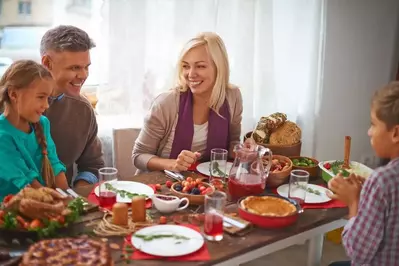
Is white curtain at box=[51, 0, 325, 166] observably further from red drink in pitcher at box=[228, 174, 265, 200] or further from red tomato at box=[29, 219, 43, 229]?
red tomato at box=[29, 219, 43, 229]

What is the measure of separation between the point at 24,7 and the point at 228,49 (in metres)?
1.18

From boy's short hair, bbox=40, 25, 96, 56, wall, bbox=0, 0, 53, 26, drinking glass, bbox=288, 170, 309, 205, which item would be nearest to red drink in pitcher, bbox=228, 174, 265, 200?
drinking glass, bbox=288, 170, 309, 205

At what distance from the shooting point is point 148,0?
2656 mm

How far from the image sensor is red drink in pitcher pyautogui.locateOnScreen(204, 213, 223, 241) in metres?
1.54

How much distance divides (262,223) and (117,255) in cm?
50

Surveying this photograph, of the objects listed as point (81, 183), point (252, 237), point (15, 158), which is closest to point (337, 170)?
point (252, 237)

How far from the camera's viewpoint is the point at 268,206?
1.72 metres

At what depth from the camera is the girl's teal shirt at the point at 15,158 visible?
1.74m

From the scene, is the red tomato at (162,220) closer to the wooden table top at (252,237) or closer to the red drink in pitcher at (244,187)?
the wooden table top at (252,237)

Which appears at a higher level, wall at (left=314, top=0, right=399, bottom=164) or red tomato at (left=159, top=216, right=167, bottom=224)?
wall at (left=314, top=0, right=399, bottom=164)

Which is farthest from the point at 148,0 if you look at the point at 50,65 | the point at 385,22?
the point at 385,22

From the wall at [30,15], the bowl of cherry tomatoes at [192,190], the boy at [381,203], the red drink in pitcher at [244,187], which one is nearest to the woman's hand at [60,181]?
the bowl of cherry tomatoes at [192,190]

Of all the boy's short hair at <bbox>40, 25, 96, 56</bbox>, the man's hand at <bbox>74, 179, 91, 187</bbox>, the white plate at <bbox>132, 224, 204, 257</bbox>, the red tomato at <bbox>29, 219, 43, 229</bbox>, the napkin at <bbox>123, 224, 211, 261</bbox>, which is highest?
the boy's short hair at <bbox>40, 25, 96, 56</bbox>

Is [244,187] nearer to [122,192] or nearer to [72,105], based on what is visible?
[122,192]
